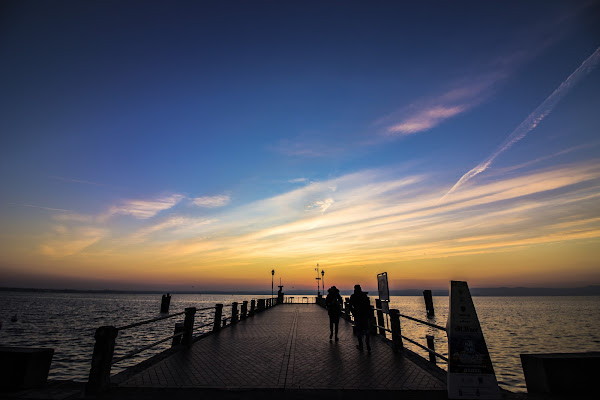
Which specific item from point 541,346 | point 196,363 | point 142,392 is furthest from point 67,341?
point 541,346

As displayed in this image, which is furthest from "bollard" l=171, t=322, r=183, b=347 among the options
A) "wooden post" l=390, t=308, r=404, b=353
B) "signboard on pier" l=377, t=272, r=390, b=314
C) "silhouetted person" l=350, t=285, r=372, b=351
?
"signboard on pier" l=377, t=272, r=390, b=314

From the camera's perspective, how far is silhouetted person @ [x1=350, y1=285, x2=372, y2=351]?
33.8 ft

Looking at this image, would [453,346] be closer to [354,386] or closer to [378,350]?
[354,386]

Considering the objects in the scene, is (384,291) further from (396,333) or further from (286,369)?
(286,369)

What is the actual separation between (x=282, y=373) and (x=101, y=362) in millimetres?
3688

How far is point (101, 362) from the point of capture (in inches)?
233

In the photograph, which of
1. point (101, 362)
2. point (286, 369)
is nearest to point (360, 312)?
Result: point (286, 369)

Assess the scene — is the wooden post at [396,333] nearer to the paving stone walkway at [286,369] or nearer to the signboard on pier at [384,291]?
the paving stone walkway at [286,369]

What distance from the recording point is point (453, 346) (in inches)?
222

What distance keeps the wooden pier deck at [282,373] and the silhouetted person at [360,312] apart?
0.57 m

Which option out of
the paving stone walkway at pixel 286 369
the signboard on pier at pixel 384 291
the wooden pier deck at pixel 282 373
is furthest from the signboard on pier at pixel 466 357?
the signboard on pier at pixel 384 291

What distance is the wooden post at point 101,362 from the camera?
568cm

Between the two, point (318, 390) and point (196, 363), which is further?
point (196, 363)

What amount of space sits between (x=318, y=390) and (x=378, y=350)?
4.89 metres
